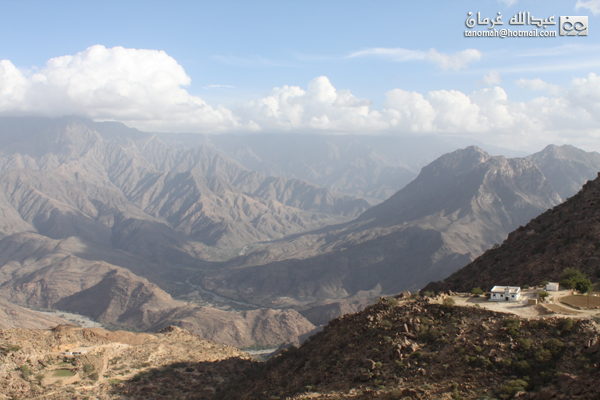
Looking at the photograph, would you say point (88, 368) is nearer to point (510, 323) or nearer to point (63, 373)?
point (63, 373)

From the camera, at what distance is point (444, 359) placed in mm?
31969

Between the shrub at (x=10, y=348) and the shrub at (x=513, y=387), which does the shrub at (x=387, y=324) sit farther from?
the shrub at (x=10, y=348)

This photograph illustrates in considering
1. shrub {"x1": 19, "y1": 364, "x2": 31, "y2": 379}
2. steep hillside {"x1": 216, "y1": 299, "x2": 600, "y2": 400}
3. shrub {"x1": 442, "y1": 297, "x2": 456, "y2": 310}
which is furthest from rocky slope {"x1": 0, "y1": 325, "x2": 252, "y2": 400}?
shrub {"x1": 442, "y1": 297, "x2": 456, "y2": 310}

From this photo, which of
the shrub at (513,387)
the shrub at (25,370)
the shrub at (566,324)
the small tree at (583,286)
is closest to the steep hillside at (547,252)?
the small tree at (583,286)

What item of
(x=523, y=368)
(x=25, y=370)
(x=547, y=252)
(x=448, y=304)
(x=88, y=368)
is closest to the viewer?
(x=523, y=368)

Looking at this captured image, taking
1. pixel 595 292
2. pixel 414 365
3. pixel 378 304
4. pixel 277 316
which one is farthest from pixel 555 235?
pixel 277 316

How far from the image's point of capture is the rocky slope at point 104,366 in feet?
154

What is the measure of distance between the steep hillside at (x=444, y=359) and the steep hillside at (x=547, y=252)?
19538 millimetres

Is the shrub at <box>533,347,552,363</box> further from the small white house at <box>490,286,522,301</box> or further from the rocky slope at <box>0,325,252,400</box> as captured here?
the rocky slope at <box>0,325,252,400</box>

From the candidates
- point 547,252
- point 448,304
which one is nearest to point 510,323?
point 448,304

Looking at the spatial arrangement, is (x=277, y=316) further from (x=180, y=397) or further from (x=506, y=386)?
(x=506, y=386)

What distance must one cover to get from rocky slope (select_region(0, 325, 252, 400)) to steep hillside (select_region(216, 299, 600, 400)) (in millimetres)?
15591

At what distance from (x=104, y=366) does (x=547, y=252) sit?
56150 mm

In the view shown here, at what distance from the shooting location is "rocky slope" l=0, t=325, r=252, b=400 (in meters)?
47.0
